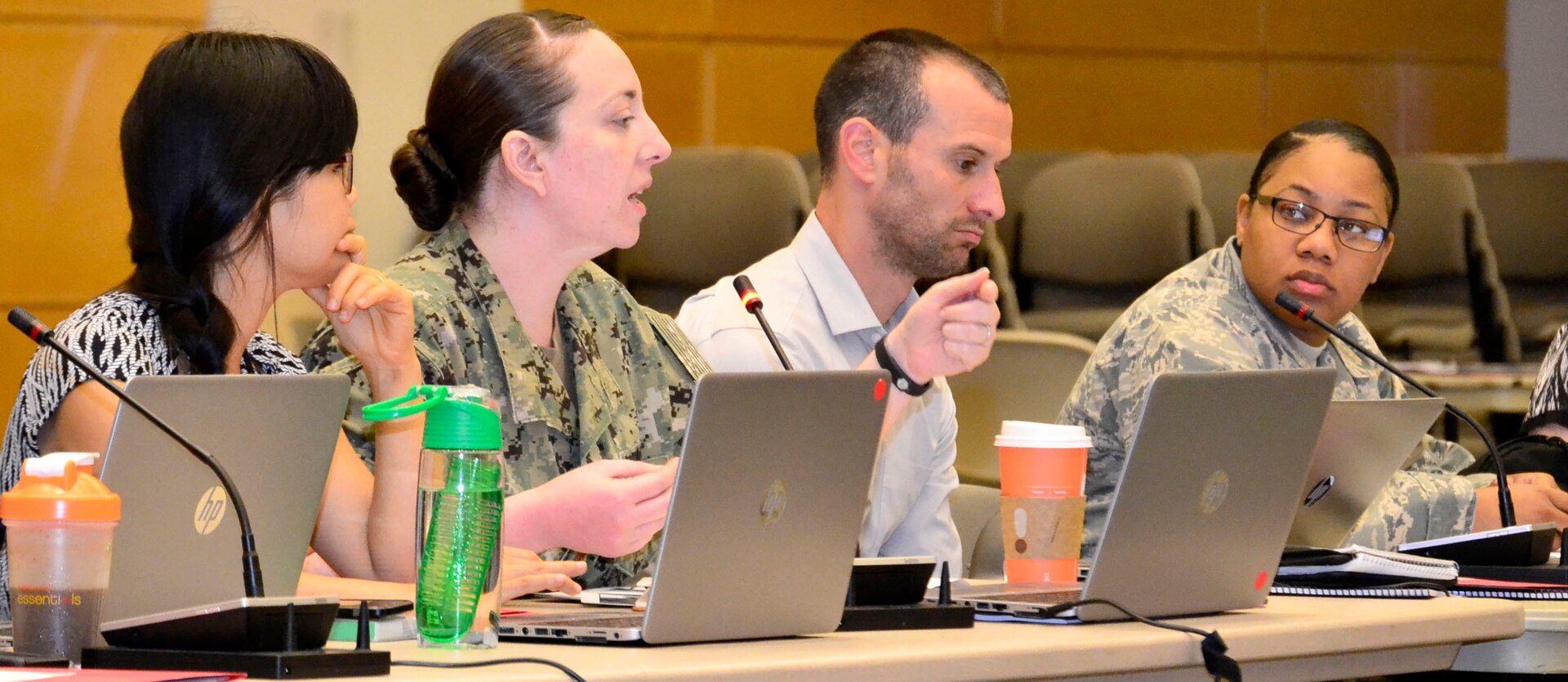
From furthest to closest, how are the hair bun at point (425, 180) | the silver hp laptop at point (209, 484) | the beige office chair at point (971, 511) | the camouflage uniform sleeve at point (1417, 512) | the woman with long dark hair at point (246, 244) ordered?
the beige office chair at point (971, 511), the camouflage uniform sleeve at point (1417, 512), the hair bun at point (425, 180), the woman with long dark hair at point (246, 244), the silver hp laptop at point (209, 484)

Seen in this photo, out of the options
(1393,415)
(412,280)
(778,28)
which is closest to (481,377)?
(412,280)

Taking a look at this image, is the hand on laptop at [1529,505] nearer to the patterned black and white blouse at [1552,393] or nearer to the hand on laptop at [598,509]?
the patterned black and white blouse at [1552,393]

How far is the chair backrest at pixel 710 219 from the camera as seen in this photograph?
412cm

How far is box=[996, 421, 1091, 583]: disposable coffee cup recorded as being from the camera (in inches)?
66.9

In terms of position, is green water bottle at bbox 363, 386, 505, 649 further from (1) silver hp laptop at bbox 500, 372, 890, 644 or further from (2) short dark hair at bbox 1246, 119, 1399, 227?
(2) short dark hair at bbox 1246, 119, 1399, 227

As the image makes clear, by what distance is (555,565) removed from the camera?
1.58 meters

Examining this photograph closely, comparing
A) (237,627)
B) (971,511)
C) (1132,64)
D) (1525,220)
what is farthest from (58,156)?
(1525,220)

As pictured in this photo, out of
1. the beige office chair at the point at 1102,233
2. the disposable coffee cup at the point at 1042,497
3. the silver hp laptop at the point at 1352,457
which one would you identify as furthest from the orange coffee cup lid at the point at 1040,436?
the beige office chair at the point at 1102,233

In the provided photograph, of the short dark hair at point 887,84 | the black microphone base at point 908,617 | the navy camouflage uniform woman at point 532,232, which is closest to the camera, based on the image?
the black microphone base at point 908,617

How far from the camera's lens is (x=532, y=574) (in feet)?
5.06

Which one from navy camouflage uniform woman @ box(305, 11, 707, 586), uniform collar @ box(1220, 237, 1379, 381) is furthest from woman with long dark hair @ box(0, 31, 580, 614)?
uniform collar @ box(1220, 237, 1379, 381)

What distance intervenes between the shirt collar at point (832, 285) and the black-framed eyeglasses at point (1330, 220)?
644mm

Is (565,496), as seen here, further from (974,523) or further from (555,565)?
(974,523)

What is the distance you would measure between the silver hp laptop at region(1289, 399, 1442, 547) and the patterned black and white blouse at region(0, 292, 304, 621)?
1007 millimetres
